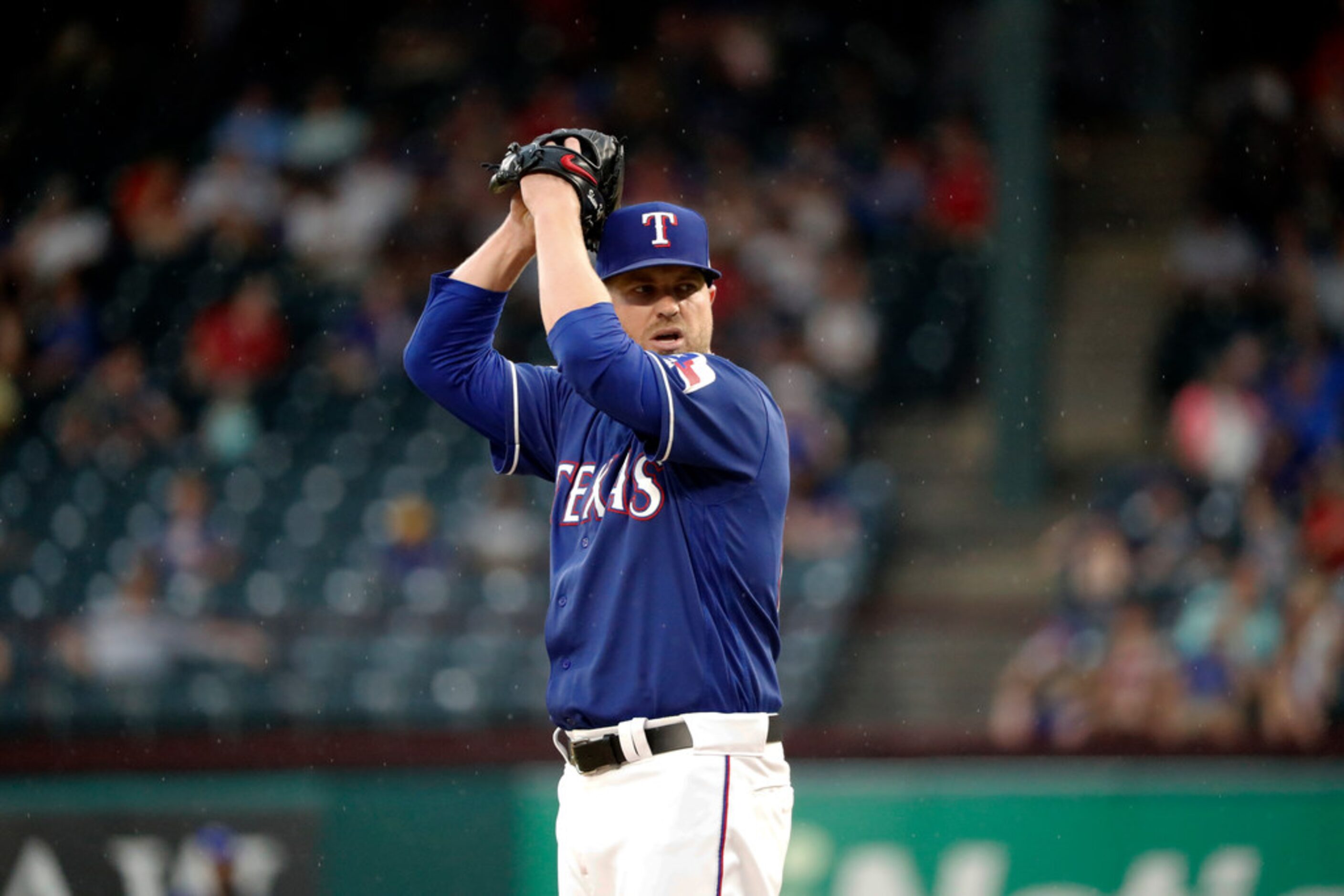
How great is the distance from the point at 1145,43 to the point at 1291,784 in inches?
342

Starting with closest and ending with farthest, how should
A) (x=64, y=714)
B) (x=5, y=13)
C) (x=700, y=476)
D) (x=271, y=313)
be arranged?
(x=700, y=476) → (x=64, y=714) → (x=271, y=313) → (x=5, y=13)

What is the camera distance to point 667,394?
2955 millimetres

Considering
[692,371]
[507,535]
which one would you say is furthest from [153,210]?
[692,371]

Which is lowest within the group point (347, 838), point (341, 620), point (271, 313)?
point (347, 838)

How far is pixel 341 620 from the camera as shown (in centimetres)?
791

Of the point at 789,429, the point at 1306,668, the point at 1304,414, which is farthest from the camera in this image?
the point at 789,429

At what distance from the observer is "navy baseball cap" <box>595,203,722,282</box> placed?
320 centimetres

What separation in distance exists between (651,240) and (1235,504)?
6.36m

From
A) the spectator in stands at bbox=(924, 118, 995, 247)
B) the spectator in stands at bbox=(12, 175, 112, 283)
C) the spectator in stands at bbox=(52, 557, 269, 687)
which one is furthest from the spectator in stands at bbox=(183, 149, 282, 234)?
the spectator in stands at bbox=(924, 118, 995, 247)

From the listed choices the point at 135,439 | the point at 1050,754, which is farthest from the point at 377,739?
the point at 135,439

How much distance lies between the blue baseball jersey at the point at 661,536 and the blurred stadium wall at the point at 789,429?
8.17ft

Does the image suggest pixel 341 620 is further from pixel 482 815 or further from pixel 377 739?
pixel 482 815

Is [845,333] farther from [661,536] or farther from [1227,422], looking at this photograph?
[661,536]

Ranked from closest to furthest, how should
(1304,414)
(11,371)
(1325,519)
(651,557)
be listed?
→ 1. (651,557)
2. (1325,519)
3. (1304,414)
4. (11,371)
